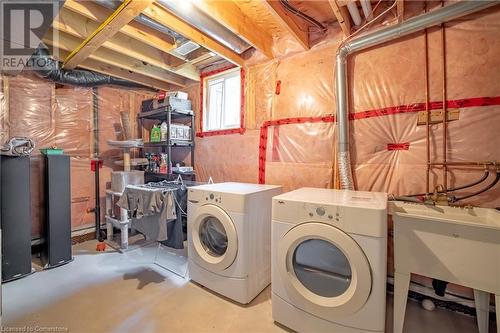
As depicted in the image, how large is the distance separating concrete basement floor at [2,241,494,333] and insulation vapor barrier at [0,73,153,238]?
994 mm

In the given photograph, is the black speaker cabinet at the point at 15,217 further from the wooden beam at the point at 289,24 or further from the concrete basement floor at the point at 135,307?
the wooden beam at the point at 289,24

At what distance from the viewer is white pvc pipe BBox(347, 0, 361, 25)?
170 centimetres

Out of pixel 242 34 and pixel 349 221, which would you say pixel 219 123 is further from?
pixel 349 221

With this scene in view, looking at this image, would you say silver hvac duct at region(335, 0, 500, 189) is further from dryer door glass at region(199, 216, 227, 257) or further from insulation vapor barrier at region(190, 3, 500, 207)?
dryer door glass at region(199, 216, 227, 257)

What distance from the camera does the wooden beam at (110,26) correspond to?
1561 mm

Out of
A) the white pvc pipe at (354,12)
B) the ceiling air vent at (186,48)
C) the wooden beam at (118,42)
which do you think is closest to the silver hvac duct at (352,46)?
the white pvc pipe at (354,12)

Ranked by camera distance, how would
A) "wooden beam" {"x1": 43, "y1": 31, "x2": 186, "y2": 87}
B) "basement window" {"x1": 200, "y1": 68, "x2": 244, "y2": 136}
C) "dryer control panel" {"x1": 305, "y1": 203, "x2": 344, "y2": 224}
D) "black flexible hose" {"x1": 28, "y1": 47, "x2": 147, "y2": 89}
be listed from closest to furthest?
"dryer control panel" {"x1": 305, "y1": 203, "x2": 344, "y2": 224}
"wooden beam" {"x1": 43, "y1": 31, "x2": 186, "y2": 87}
"black flexible hose" {"x1": 28, "y1": 47, "x2": 147, "y2": 89}
"basement window" {"x1": 200, "y1": 68, "x2": 244, "y2": 136}

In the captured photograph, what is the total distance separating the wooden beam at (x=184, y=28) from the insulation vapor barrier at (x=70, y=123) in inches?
68.8

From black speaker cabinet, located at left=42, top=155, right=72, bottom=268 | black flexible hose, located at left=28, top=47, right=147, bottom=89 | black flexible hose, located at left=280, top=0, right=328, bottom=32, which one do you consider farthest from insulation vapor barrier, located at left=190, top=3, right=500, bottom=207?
black flexible hose, located at left=28, top=47, right=147, bottom=89

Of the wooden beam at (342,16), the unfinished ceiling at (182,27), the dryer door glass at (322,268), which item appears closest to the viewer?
the dryer door glass at (322,268)

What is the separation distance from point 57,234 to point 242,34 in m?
2.68

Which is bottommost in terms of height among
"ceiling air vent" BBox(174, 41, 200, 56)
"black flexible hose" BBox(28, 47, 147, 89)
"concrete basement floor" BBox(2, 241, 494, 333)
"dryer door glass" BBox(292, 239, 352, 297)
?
"concrete basement floor" BBox(2, 241, 494, 333)

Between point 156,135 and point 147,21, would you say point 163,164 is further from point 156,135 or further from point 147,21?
point 147,21

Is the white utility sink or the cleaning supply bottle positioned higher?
the cleaning supply bottle
